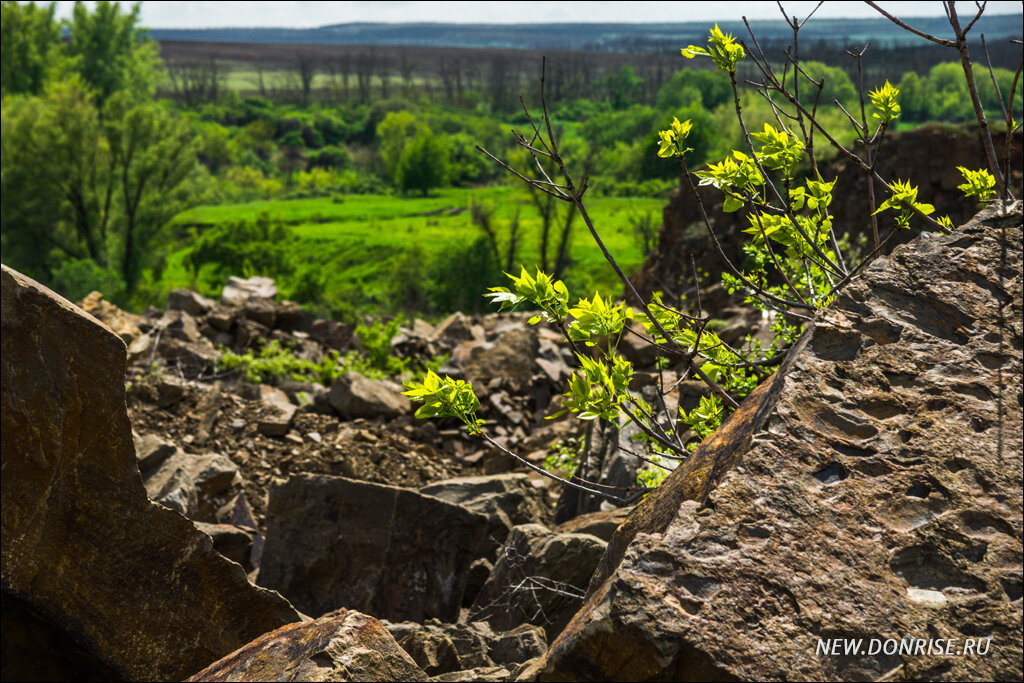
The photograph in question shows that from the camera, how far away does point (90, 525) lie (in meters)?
3.88

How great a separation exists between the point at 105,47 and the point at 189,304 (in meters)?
39.4

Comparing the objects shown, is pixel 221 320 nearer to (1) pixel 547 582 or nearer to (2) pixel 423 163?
(1) pixel 547 582

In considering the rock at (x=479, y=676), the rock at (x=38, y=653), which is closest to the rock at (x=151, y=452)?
the rock at (x=38, y=653)

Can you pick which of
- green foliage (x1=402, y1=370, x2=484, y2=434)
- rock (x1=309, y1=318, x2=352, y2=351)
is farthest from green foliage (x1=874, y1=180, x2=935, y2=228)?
rock (x1=309, y1=318, x2=352, y2=351)

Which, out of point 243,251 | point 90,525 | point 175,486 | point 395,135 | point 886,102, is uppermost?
point 395,135

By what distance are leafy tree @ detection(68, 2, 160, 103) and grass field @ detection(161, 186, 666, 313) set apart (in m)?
8.70

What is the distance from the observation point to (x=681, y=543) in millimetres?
2000

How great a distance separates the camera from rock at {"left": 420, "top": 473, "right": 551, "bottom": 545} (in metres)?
5.71

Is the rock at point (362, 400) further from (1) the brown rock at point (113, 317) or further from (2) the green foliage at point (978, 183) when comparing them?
(2) the green foliage at point (978, 183)

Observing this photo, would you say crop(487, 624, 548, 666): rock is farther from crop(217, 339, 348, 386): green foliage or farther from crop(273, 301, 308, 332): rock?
crop(273, 301, 308, 332): rock

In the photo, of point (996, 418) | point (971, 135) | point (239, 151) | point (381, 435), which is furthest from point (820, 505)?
point (239, 151)

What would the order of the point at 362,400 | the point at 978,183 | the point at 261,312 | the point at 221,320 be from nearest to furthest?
the point at 978,183 → the point at 362,400 → the point at 221,320 → the point at 261,312

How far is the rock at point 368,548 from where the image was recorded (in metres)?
5.08

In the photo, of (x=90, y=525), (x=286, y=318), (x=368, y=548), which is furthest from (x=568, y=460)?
(x=286, y=318)
